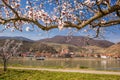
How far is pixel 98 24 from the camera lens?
11.8 meters

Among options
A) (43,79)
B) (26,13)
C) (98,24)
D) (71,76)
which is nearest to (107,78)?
(71,76)

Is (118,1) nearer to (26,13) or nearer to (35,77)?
(26,13)

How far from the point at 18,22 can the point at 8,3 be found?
1.55 m

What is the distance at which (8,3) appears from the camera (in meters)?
10.4

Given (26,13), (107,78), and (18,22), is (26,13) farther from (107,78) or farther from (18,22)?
(107,78)

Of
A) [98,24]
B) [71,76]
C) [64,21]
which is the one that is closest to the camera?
[64,21]

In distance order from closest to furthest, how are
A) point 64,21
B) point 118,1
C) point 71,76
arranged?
1. point 118,1
2. point 64,21
3. point 71,76

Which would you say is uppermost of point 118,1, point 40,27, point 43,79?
point 118,1

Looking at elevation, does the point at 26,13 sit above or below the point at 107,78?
above

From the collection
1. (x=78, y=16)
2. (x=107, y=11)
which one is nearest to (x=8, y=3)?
(x=78, y=16)

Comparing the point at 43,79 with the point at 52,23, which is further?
the point at 43,79

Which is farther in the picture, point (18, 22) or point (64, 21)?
point (18, 22)

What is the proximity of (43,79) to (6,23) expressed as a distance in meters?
16.0

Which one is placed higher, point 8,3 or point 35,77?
point 8,3
